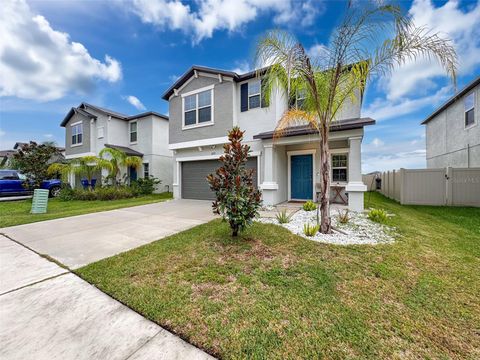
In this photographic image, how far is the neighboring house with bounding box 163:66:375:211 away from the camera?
347 inches

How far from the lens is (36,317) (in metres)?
2.40

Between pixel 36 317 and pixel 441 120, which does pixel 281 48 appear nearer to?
pixel 36 317

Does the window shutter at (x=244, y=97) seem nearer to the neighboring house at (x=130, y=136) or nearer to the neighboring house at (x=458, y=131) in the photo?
the neighboring house at (x=130, y=136)

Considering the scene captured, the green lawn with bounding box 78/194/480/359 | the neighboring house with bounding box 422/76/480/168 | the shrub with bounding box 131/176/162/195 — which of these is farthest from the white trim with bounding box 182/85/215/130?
the neighboring house with bounding box 422/76/480/168

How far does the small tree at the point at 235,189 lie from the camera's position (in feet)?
14.7

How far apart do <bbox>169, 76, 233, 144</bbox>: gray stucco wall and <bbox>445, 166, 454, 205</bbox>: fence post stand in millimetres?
10752

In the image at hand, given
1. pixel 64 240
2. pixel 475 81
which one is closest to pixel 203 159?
pixel 64 240

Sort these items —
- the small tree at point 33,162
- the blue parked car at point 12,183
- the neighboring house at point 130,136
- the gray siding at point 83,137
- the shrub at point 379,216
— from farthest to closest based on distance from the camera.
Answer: the gray siding at point 83,137
the neighboring house at point 130,136
the blue parked car at point 12,183
the small tree at point 33,162
the shrub at point 379,216

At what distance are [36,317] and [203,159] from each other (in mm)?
9878

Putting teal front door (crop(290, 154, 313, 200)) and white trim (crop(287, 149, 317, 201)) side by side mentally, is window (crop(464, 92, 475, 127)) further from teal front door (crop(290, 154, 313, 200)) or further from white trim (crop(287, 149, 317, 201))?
teal front door (crop(290, 154, 313, 200))

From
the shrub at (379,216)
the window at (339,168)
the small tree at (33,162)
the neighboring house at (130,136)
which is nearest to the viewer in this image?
the shrub at (379,216)

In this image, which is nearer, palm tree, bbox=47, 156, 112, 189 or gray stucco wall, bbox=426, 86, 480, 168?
gray stucco wall, bbox=426, 86, 480, 168

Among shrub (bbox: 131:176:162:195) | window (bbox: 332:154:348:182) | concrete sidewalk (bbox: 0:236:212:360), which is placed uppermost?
window (bbox: 332:154:348:182)

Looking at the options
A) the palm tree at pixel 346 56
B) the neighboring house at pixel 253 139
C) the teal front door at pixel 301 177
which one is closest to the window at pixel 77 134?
the neighboring house at pixel 253 139
